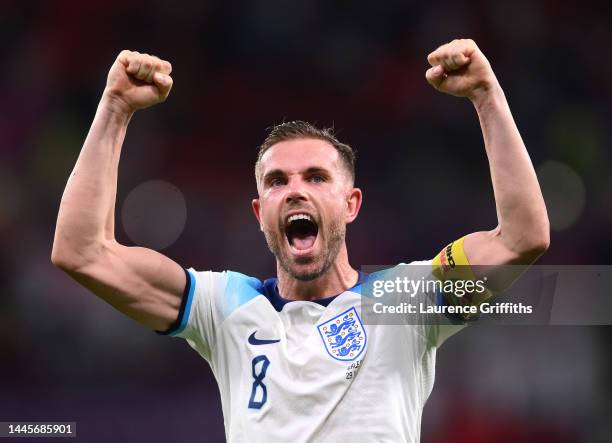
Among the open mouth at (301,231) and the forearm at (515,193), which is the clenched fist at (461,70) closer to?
the forearm at (515,193)

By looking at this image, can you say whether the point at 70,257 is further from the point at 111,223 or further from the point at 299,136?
the point at 299,136

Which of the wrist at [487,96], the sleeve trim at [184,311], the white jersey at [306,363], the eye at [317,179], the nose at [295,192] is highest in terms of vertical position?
the wrist at [487,96]

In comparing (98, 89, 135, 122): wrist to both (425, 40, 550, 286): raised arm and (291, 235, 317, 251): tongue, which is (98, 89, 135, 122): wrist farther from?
(425, 40, 550, 286): raised arm

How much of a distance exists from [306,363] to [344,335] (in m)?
0.19

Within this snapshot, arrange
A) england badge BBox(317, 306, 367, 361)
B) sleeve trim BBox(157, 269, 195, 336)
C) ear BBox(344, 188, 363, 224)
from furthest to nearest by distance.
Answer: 1. ear BBox(344, 188, 363, 224)
2. sleeve trim BBox(157, 269, 195, 336)
3. england badge BBox(317, 306, 367, 361)

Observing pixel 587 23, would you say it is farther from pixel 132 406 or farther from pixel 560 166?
pixel 132 406

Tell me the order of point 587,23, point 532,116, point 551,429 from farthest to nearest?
1. point 587,23
2. point 532,116
3. point 551,429

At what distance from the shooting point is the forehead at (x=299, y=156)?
126 inches

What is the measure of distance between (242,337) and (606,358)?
4.27m

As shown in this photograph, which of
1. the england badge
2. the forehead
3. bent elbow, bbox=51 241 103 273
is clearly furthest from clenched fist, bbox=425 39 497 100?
bent elbow, bbox=51 241 103 273

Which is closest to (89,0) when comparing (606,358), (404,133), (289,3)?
(289,3)

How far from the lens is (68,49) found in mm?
7961

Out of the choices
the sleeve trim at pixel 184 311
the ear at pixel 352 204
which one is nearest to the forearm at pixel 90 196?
the sleeve trim at pixel 184 311

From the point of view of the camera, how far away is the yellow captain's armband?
9.04ft
